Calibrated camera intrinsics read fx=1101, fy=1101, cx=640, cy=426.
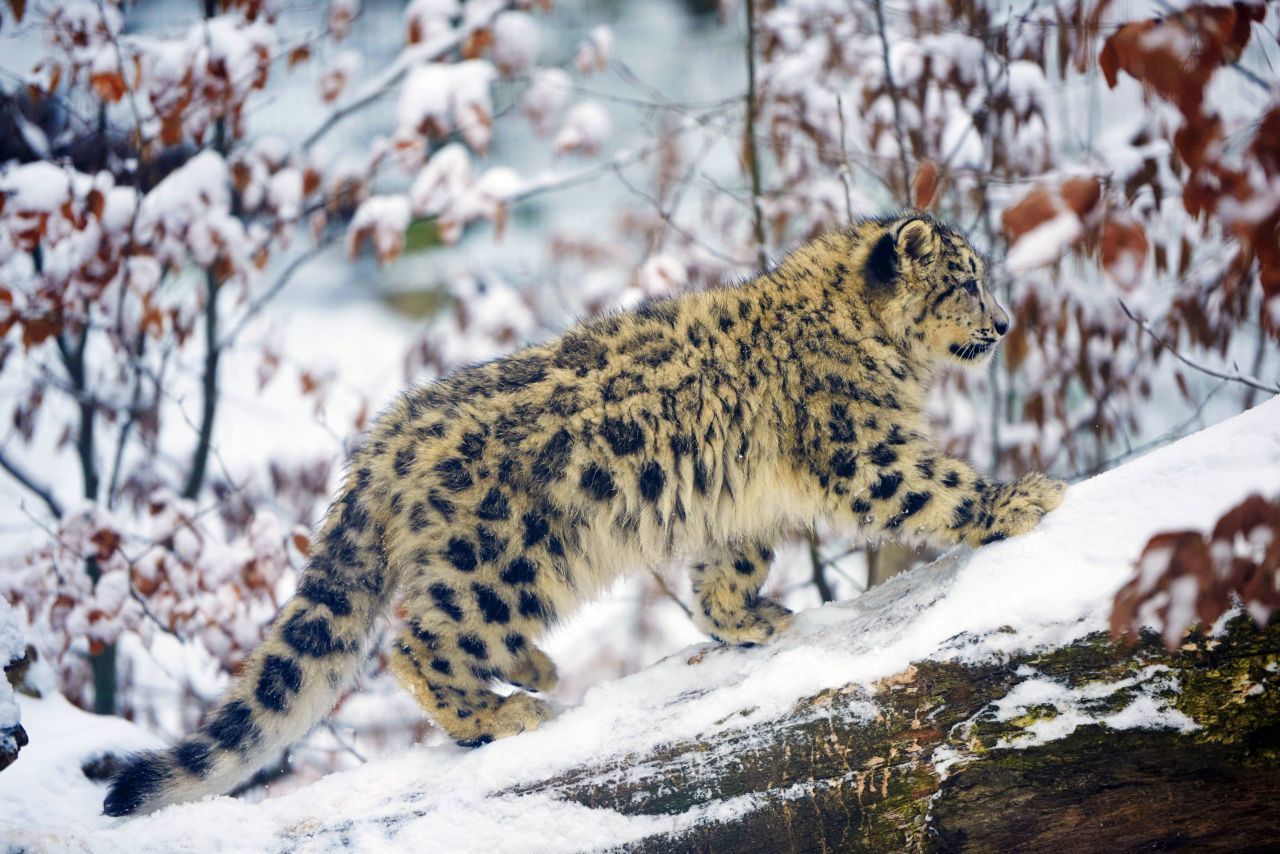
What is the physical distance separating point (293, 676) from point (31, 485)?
4003 mm

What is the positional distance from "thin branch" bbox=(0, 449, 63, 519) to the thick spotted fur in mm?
3722

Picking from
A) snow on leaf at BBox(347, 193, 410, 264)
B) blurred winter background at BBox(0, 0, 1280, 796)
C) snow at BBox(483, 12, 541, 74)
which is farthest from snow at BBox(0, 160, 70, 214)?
snow at BBox(483, 12, 541, 74)

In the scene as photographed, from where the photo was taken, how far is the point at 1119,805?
3.44 meters

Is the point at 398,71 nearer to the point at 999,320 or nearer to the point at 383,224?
the point at 383,224

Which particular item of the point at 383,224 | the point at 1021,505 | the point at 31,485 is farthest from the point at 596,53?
the point at 1021,505

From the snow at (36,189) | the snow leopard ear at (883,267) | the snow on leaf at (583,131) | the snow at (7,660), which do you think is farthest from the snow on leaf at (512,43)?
the snow at (7,660)

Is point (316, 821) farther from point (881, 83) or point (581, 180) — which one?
point (881, 83)

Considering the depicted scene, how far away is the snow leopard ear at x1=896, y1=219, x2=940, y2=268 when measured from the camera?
5.19 metres

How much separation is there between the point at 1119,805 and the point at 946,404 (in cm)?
515

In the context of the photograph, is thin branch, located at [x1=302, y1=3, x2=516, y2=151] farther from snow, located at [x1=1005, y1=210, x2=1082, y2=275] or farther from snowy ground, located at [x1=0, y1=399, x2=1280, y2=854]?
snow, located at [x1=1005, y1=210, x2=1082, y2=275]

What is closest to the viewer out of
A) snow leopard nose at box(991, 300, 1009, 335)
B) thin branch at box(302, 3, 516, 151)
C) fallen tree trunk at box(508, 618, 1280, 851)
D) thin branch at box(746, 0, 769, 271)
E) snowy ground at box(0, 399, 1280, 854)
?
fallen tree trunk at box(508, 618, 1280, 851)

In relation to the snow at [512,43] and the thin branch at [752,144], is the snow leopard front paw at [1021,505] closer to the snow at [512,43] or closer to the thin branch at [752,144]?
the thin branch at [752,144]

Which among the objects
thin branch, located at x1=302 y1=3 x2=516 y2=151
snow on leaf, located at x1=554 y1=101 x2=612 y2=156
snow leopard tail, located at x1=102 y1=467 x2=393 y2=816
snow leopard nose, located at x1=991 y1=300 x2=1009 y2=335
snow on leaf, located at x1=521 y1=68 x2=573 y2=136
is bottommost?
snow leopard tail, located at x1=102 y1=467 x2=393 y2=816

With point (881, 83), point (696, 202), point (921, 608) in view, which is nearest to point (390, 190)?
point (696, 202)
